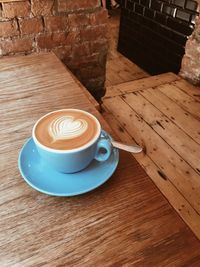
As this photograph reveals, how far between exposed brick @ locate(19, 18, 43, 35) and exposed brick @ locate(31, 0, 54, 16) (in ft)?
0.08

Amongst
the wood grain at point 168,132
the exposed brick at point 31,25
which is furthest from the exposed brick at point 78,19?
the wood grain at point 168,132

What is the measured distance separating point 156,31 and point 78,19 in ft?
5.34

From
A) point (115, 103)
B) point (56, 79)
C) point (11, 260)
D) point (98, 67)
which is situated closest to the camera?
point (11, 260)

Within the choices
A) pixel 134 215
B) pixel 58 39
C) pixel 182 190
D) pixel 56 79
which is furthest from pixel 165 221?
pixel 182 190

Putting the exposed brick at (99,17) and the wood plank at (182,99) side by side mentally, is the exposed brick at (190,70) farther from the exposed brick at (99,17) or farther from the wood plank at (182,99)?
the exposed brick at (99,17)

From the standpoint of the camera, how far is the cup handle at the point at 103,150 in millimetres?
468

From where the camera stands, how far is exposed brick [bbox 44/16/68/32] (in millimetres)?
969

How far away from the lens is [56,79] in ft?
2.52

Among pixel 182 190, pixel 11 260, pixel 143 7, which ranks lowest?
pixel 182 190

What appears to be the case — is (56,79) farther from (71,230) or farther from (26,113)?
(71,230)

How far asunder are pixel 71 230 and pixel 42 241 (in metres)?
0.04

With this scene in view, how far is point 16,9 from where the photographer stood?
2.96ft

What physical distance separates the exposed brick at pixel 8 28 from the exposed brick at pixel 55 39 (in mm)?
87

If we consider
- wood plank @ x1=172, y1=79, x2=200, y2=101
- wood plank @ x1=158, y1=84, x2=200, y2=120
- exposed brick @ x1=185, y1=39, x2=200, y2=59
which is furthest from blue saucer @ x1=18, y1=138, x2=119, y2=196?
exposed brick @ x1=185, y1=39, x2=200, y2=59
